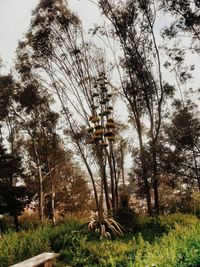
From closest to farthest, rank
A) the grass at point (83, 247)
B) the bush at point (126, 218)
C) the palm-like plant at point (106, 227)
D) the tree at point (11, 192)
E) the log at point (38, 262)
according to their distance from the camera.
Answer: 1. the log at point (38, 262)
2. the grass at point (83, 247)
3. the palm-like plant at point (106, 227)
4. the bush at point (126, 218)
5. the tree at point (11, 192)

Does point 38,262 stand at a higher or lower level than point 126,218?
lower

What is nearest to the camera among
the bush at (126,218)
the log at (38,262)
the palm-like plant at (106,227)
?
the log at (38,262)

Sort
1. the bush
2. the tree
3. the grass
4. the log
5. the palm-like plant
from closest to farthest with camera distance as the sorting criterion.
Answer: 1. the log
2. the grass
3. the palm-like plant
4. the bush
5. the tree

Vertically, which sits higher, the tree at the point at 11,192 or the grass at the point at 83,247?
the tree at the point at 11,192

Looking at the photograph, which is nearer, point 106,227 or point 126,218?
point 106,227

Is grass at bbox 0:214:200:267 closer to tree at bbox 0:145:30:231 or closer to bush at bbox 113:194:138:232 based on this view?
bush at bbox 113:194:138:232

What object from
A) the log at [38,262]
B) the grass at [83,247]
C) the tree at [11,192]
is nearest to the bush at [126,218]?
the grass at [83,247]

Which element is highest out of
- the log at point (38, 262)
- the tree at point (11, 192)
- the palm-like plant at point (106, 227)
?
the tree at point (11, 192)

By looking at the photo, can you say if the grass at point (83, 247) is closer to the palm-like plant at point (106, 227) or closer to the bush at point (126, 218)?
the palm-like plant at point (106, 227)

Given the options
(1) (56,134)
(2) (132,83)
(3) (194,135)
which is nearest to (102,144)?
(2) (132,83)

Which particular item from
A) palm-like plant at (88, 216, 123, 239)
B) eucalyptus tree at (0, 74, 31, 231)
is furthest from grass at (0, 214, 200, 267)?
eucalyptus tree at (0, 74, 31, 231)

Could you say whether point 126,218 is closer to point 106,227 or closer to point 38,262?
point 106,227

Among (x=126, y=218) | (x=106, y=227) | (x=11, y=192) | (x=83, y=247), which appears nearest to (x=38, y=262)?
(x=83, y=247)

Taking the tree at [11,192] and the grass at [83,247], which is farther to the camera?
the tree at [11,192]
